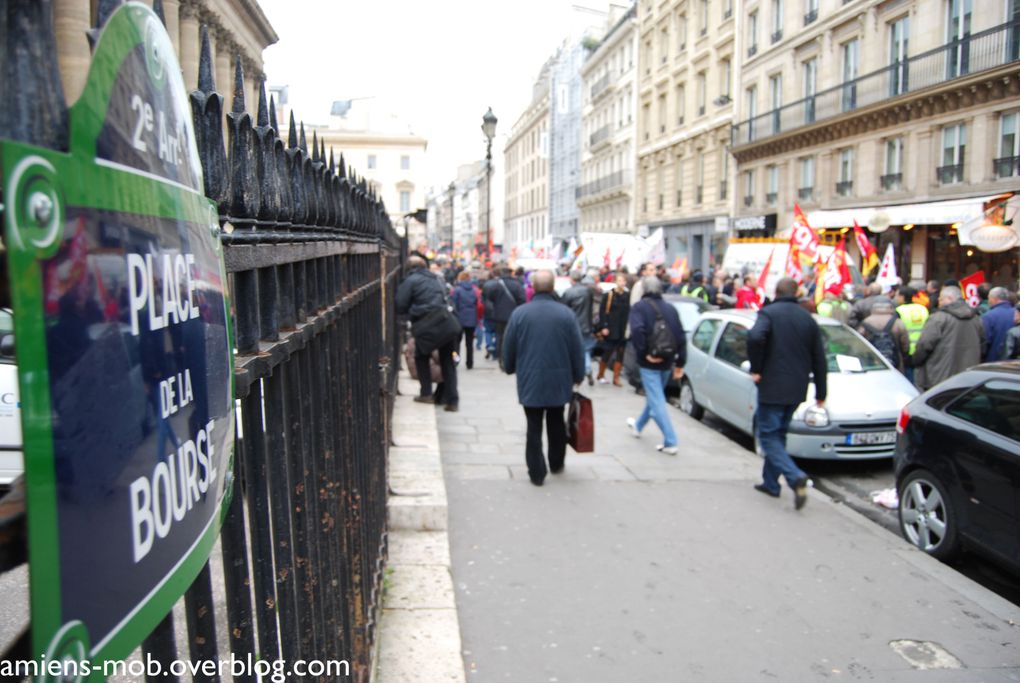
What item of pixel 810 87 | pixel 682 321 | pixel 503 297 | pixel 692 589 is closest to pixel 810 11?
pixel 810 87

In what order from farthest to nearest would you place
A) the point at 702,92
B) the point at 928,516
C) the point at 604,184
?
the point at 604,184 → the point at 702,92 → the point at 928,516

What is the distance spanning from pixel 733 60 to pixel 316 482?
122ft

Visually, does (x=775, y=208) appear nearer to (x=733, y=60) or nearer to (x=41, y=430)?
(x=733, y=60)

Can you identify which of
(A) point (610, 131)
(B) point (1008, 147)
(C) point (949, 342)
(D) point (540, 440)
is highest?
(A) point (610, 131)

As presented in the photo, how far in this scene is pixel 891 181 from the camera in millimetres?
24922

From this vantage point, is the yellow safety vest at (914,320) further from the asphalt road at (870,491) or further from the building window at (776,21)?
the building window at (776,21)

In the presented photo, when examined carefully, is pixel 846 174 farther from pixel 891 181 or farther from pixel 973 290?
pixel 973 290

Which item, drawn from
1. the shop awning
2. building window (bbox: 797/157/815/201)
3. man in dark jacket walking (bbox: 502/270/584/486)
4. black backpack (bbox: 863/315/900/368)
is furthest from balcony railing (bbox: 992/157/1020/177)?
man in dark jacket walking (bbox: 502/270/584/486)

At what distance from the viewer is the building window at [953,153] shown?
21.9m

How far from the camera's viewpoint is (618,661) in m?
4.13

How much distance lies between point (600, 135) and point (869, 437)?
49558 mm

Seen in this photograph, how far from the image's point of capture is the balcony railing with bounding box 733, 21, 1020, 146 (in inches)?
798

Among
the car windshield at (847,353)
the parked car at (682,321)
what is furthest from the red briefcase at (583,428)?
the parked car at (682,321)

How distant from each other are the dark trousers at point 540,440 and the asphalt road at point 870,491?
2.72m
